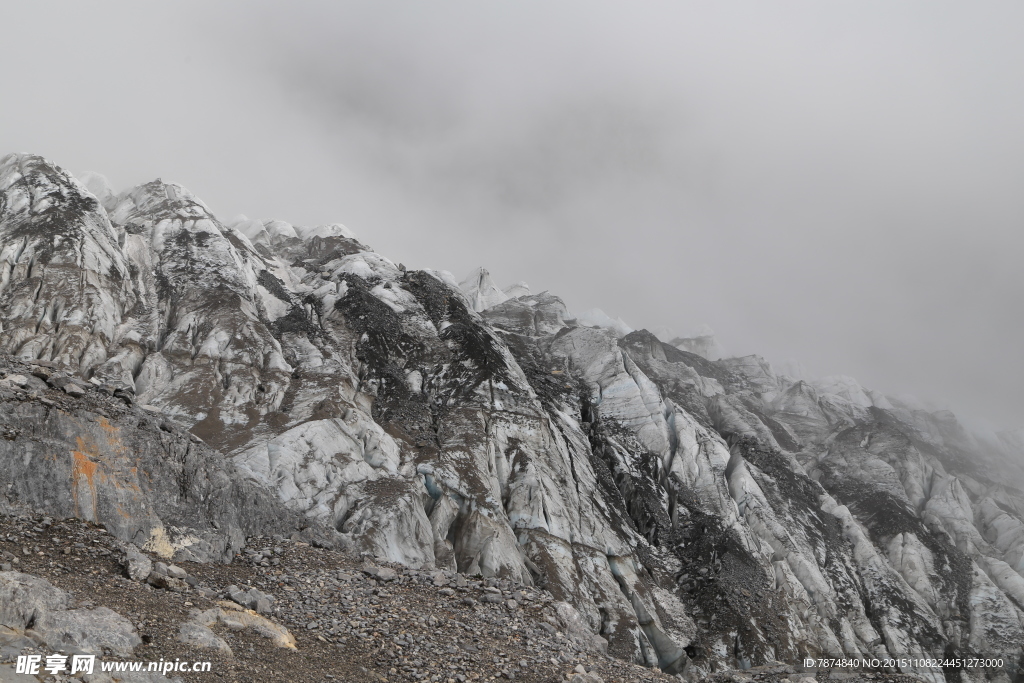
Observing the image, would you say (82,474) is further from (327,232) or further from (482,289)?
(482,289)

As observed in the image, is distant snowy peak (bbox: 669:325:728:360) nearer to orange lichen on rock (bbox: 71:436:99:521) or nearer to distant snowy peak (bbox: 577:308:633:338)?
distant snowy peak (bbox: 577:308:633:338)

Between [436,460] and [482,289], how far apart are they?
82845 millimetres

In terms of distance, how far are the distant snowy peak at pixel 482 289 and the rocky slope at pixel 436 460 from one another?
36416mm

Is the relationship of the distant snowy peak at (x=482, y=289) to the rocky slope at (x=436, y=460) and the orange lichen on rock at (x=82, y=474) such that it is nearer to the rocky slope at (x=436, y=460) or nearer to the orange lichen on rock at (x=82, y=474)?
the rocky slope at (x=436, y=460)

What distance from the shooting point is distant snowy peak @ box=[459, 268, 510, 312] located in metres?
122

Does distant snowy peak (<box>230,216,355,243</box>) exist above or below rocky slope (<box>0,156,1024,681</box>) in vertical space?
above

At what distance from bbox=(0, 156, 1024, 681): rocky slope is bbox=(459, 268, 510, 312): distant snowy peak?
36.4 metres

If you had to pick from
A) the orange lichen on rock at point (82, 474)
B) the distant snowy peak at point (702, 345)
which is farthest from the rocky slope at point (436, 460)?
the distant snowy peak at point (702, 345)

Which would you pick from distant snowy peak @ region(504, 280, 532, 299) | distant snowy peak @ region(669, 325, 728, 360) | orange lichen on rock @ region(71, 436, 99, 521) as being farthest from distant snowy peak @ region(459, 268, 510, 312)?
orange lichen on rock @ region(71, 436, 99, 521)

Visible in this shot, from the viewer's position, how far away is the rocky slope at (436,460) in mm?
29453

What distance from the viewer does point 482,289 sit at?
414 ft

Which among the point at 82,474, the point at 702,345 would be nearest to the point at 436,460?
the point at 82,474

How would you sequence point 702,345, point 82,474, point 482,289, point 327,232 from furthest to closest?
point 702,345 < point 482,289 < point 327,232 < point 82,474

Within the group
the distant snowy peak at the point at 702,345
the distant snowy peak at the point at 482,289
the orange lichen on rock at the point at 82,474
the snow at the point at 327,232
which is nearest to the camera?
the orange lichen on rock at the point at 82,474
